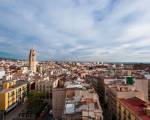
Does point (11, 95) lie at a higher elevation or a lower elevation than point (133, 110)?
lower

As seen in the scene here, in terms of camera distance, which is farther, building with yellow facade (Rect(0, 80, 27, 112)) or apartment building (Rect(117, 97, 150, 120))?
building with yellow facade (Rect(0, 80, 27, 112))

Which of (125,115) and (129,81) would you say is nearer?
(125,115)

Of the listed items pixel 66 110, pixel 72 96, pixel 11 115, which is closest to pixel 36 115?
pixel 11 115

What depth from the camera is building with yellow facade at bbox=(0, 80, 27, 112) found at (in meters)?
57.5

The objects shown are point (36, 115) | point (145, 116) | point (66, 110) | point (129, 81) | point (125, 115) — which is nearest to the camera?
point (145, 116)

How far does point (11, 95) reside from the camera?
202ft

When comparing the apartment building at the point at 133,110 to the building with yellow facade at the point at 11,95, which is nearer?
the apartment building at the point at 133,110

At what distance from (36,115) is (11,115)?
6.94 meters

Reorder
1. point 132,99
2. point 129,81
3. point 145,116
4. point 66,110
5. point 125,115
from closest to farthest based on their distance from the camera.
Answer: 1. point 145,116
2. point 66,110
3. point 125,115
4. point 132,99
5. point 129,81

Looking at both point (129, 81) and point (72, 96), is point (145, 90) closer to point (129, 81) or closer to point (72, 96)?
point (129, 81)

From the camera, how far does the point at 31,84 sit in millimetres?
81438

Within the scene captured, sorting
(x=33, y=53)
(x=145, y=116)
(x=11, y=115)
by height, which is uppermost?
(x=33, y=53)

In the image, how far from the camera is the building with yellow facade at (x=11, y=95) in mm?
57531

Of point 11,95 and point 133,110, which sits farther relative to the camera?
point 11,95
